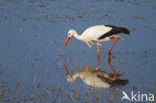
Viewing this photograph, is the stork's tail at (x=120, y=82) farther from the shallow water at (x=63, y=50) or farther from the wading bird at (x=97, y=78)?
the shallow water at (x=63, y=50)

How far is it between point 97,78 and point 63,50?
2546 mm

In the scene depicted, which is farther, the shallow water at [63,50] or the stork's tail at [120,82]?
the stork's tail at [120,82]

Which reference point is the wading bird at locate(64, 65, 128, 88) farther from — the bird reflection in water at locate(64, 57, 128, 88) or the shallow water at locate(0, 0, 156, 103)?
the shallow water at locate(0, 0, 156, 103)

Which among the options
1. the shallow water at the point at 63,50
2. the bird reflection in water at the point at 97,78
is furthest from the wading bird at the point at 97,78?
the shallow water at the point at 63,50

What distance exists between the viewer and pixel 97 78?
879 cm

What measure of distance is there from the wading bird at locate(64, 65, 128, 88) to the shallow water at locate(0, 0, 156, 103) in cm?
14

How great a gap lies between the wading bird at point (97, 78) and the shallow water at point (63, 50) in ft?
0.45

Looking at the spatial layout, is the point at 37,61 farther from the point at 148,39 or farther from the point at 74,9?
the point at 74,9

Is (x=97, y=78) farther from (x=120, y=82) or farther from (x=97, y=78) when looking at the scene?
(x=120, y=82)

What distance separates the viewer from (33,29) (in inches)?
533

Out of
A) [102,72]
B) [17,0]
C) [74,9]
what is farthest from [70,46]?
[17,0]

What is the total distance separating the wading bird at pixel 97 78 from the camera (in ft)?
27.3

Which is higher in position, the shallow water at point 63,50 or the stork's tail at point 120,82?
the shallow water at point 63,50

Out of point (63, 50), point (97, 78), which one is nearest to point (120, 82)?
point (97, 78)
